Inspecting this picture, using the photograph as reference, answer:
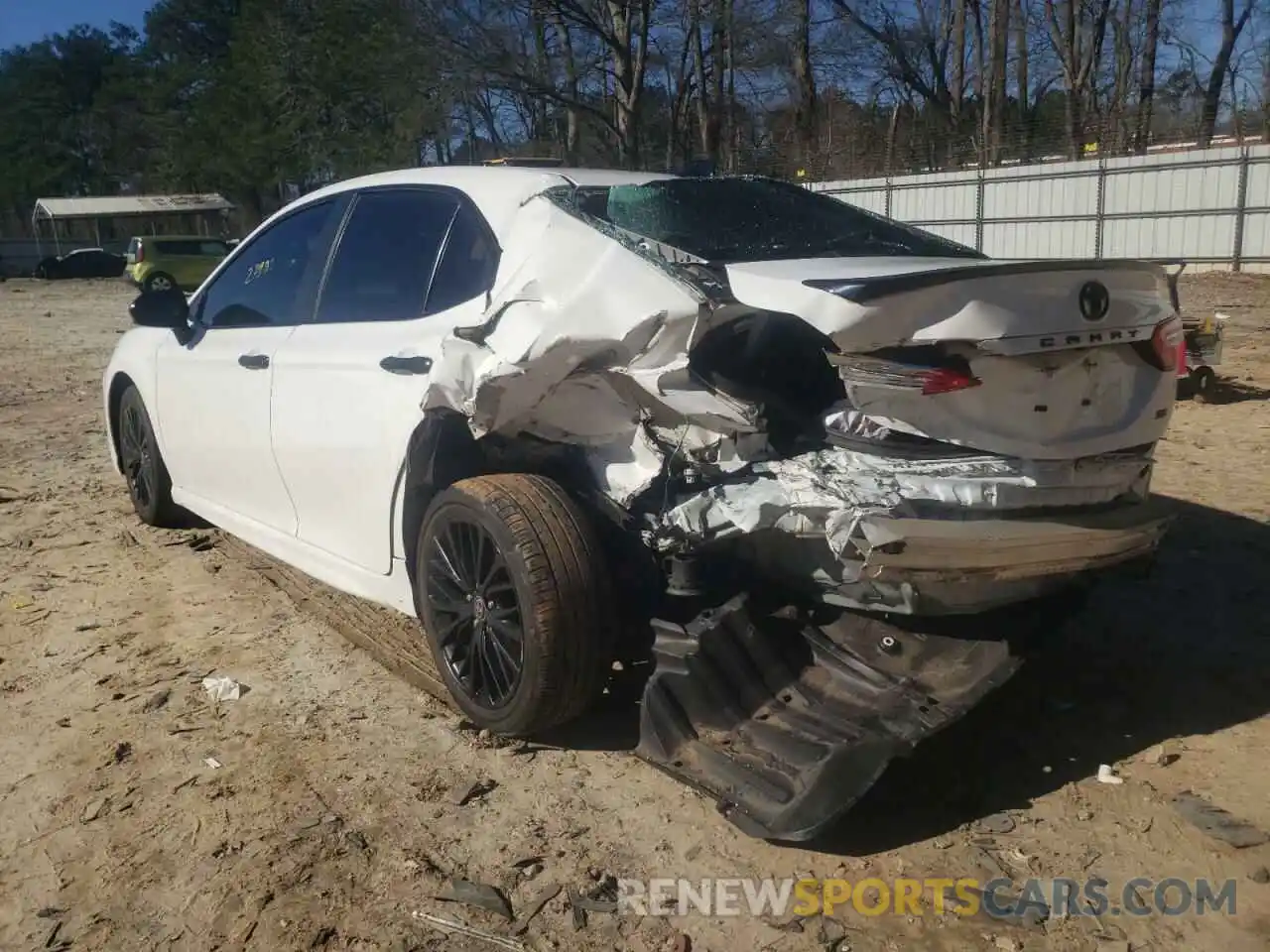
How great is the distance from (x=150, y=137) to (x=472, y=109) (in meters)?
35.8

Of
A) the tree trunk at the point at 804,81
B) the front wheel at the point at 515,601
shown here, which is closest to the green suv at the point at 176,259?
the tree trunk at the point at 804,81

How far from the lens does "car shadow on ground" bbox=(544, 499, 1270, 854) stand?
309 centimetres

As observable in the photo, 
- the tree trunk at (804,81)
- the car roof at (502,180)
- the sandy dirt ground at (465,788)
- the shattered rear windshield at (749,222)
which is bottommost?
the sandy dirt ground at (465,788)

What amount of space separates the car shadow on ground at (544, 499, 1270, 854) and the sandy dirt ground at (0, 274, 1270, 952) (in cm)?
1

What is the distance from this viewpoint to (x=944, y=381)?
9.18 feet

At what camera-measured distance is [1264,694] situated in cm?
362

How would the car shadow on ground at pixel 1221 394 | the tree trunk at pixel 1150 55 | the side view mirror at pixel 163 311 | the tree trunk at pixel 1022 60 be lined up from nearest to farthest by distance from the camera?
the side view mirror at pixel 163 311
the car shadow on ground at pixel 1221 394
the tree trunk at pixel 1150 55
the tree trunk at pixel 1022 60

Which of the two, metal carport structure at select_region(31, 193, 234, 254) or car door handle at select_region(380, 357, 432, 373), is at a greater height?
metal carport structure at select_region(31, 193, 234, 254)

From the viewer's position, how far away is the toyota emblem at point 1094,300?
296 centimetres

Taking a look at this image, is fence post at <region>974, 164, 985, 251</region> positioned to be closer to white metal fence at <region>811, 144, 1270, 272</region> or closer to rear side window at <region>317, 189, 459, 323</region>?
white metal fence at <region>811, 144, 1270, 272</region>

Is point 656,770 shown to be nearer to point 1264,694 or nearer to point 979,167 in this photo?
point 1264,694

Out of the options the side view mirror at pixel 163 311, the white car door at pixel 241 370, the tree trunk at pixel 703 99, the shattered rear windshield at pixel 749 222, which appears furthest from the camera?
the tree trunk at pixel 703 99

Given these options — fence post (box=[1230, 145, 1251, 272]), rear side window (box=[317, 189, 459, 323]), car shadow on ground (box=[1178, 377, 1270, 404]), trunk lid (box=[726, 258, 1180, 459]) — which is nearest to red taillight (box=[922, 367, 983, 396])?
trunk lid (box=[726, 258, 1180, 459])

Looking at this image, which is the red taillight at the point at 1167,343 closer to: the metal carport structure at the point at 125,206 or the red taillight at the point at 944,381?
the red taillight at the point at 944,381
